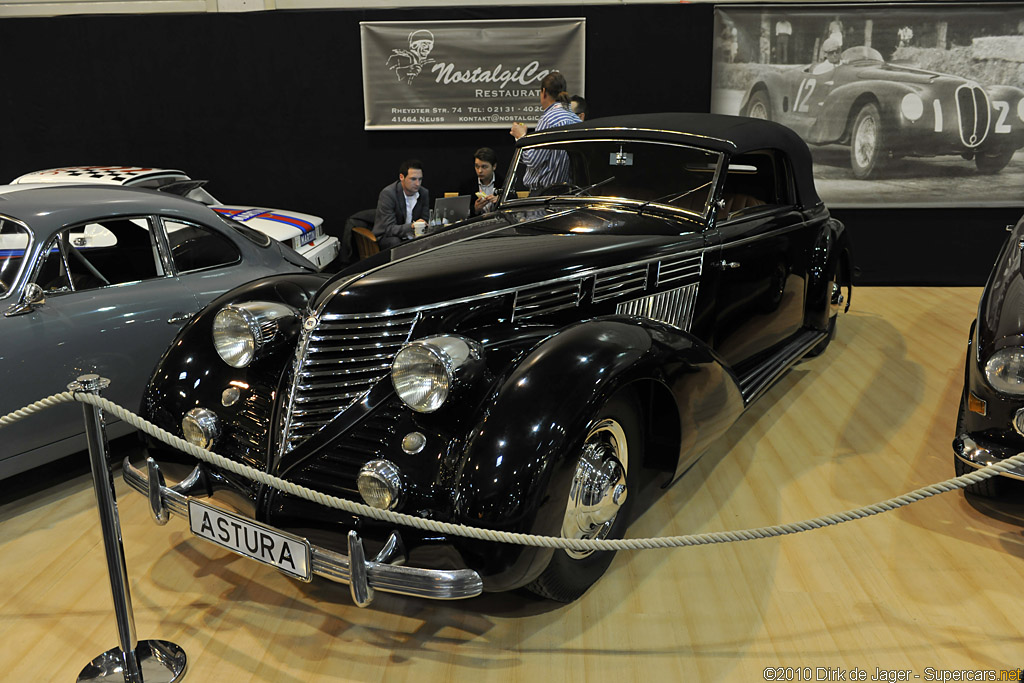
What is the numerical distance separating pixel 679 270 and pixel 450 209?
251cm

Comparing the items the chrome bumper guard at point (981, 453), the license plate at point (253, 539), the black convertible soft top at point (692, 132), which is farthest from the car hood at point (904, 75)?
the license plate at point (253, 539)

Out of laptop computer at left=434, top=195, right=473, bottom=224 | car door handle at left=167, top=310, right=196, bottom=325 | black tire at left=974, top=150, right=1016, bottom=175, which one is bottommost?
car door handle at left=167, top=310, right=196, bottom=325

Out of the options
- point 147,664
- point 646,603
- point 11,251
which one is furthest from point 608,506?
point 11,251

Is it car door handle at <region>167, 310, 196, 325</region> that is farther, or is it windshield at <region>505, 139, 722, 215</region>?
car door handle at <region>167, 310, 196, 325</region>

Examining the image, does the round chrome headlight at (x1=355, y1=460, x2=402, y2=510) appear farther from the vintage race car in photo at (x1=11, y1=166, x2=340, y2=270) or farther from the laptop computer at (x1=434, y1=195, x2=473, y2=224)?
the vintage race car in photo at (x1=11, y1=166, x2=340, y2=270)

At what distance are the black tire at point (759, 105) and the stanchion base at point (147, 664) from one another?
683 centimetres

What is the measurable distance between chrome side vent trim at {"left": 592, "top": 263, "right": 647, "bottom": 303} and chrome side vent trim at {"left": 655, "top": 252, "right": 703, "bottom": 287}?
0.11m

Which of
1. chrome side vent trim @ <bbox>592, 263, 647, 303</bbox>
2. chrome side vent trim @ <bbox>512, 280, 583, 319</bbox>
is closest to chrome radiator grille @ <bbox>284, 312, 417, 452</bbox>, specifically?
chrome side vent trim @ <bbox>512, 280, 583, 319</bbox>

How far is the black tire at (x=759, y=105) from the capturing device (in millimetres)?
7492

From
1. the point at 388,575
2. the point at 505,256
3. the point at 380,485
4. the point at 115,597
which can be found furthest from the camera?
the point at 505,256

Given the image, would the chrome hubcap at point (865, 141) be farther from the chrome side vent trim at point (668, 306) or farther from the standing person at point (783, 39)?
the chrome side vent trim at point (668, 306)

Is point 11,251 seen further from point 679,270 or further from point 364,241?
point 364,241

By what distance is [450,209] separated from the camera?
5.54 m

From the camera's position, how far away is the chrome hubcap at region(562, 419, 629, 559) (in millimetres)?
2393
